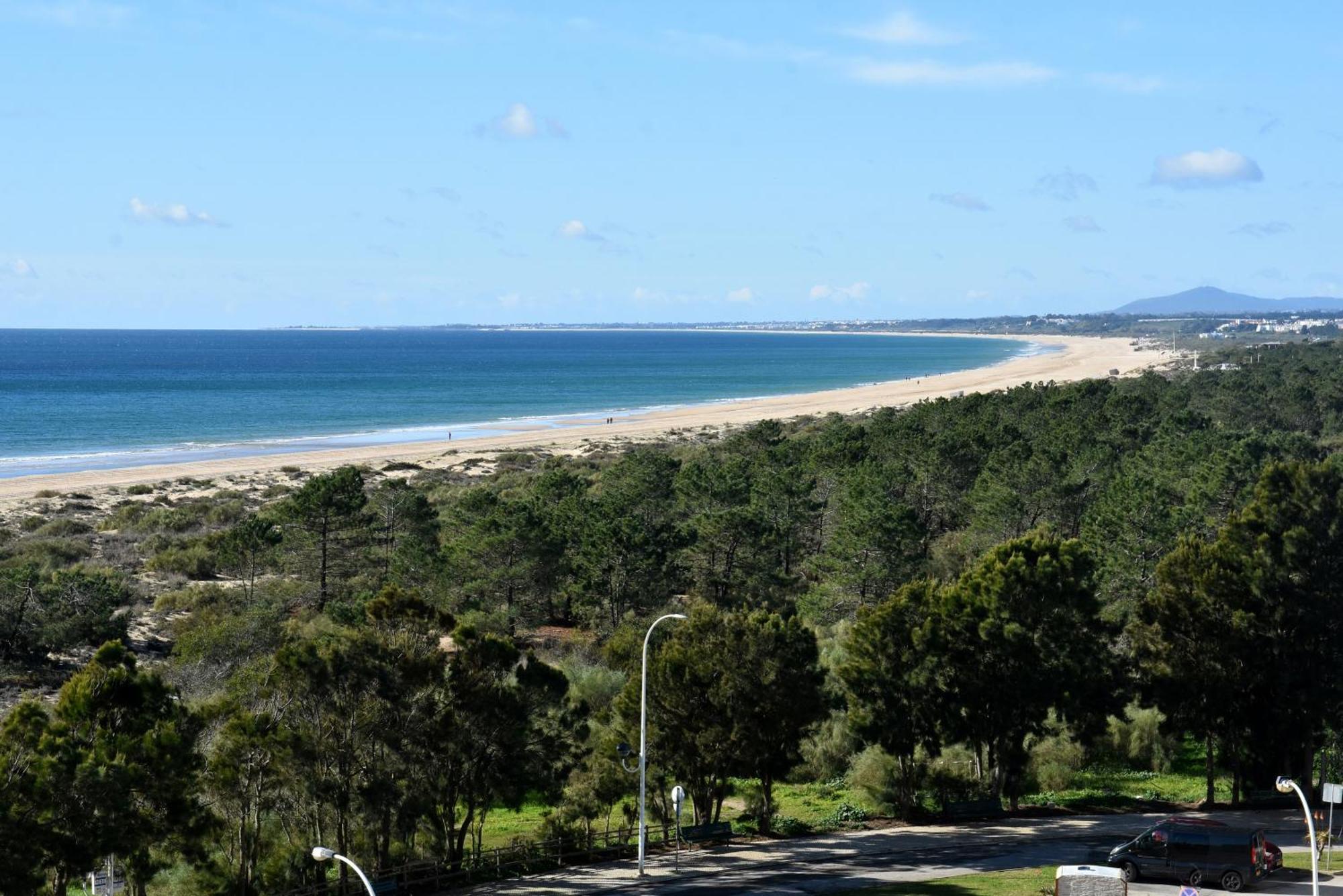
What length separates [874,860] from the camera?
25.1m

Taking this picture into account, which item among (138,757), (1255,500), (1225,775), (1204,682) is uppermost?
(1255,500)

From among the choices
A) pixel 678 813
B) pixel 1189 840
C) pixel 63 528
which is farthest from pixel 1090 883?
pixel 63 528

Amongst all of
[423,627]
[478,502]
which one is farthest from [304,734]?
[478,502]

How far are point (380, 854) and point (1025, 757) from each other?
1464cm

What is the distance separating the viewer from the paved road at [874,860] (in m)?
23.0

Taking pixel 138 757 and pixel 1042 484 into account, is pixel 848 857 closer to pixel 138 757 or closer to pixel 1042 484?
pixel 138 757

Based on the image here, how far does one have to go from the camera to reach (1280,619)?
2941 centimetres

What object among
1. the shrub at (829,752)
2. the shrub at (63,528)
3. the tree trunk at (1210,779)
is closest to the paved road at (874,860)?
the tree trunk at (1210,779)

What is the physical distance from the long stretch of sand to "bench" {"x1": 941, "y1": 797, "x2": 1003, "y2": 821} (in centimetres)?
6387

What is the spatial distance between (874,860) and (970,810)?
4.85 meters

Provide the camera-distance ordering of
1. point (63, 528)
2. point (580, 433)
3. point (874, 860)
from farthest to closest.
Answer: point (580, 433), point (63, 528), point (874, 860)

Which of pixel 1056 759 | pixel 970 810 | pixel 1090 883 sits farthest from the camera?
pixel 1056 759

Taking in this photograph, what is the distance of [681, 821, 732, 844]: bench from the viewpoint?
27.0 m

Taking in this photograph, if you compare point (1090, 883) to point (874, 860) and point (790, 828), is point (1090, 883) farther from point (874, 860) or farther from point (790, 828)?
point (790, 828)
